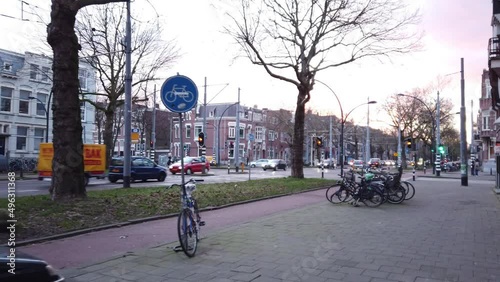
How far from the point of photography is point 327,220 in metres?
10.1

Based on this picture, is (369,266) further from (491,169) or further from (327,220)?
(491,169)

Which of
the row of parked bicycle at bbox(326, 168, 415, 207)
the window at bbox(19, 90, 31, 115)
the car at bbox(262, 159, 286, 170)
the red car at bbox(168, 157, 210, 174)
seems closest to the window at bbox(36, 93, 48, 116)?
the window at bbox(19, 90, 31, 115)

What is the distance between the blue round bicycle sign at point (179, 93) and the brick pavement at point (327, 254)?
2408 mm

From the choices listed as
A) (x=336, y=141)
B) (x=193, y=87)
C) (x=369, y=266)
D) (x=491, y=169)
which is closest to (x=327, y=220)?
(x=369, y=266)

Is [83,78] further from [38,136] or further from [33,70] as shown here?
[33,70]

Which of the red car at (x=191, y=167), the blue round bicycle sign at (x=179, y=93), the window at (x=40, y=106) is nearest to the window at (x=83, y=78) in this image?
the window at (x=40, y=106)

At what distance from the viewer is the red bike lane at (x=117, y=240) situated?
20.4ft

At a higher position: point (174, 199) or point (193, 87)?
point (193, 87)

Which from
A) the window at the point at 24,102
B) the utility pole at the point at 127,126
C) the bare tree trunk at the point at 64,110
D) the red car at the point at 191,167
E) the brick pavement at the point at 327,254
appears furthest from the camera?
the window at the point at 24,102

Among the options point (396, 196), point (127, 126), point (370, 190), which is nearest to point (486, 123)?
point (396, 196)

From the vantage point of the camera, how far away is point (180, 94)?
22.9 feet

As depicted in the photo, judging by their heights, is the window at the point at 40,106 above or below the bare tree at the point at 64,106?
above

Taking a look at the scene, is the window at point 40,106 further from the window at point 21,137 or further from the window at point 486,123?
the window at point 486,123

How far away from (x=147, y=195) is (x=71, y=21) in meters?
5.40
